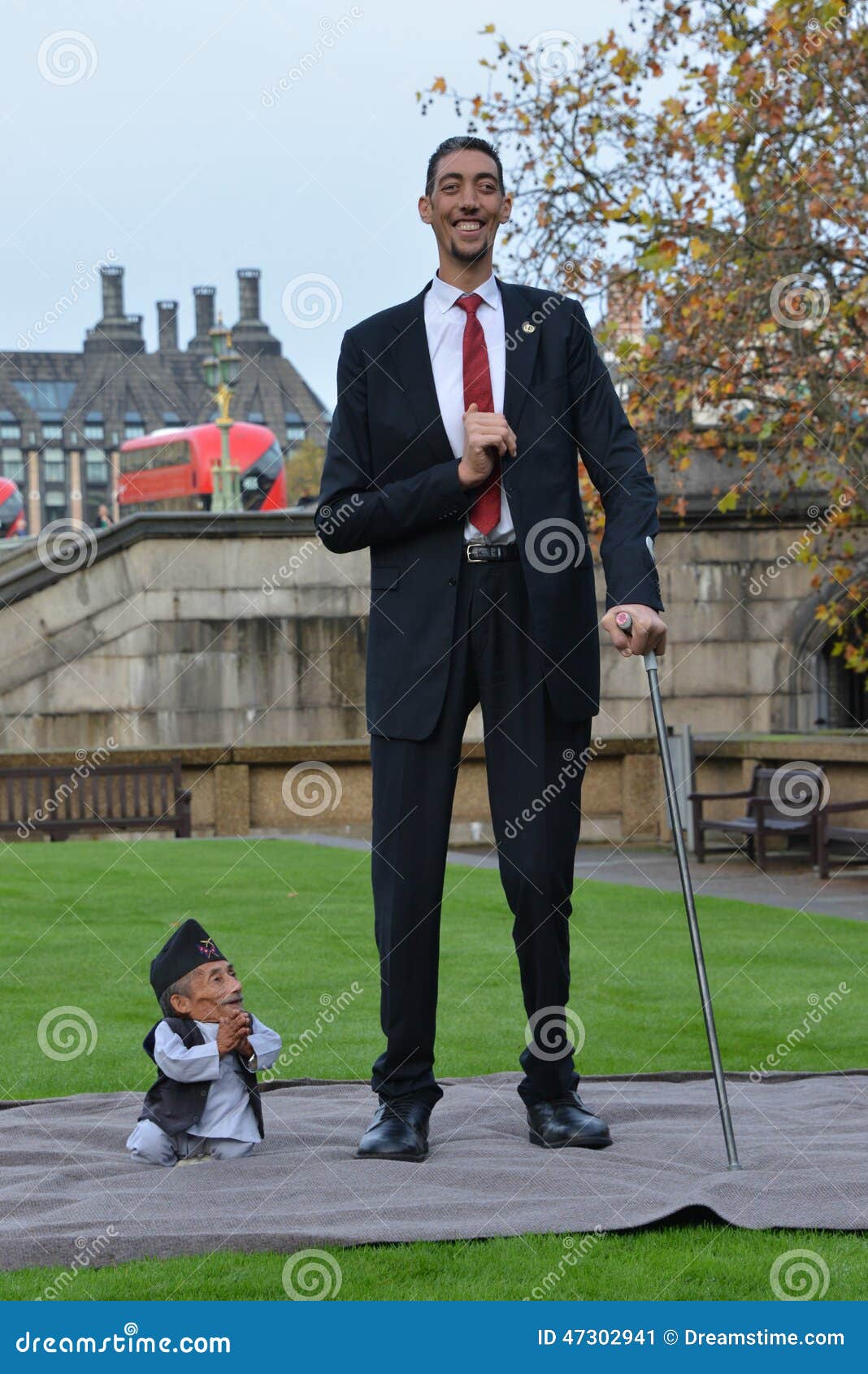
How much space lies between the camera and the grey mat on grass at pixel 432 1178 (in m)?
3.92

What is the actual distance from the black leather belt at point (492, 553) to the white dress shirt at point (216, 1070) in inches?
50.3

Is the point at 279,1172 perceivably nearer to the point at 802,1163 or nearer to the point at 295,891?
the point at 802,1163

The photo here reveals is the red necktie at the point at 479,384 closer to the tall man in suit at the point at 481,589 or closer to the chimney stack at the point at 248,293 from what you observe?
the tall man in suit at the point at 481,589

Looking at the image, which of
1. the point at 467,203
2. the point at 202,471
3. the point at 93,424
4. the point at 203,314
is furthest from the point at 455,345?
the point at 203,314

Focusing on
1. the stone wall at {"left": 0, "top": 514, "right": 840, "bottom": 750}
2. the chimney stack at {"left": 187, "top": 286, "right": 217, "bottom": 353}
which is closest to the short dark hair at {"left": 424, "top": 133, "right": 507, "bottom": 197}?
the stone wall at {"left": 0, "top": 514, "right": 840, "bottom": 750}

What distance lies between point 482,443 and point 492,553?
302 millimetres

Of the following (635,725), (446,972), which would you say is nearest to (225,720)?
(635,725)

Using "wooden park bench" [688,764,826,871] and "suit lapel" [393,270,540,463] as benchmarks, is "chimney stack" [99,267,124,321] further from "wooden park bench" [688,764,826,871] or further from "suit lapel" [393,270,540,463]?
"suit lapel" [393,270,540,463]

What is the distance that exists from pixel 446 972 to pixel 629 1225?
4727 millimetres

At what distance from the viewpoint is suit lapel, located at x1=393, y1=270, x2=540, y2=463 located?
4844 mm

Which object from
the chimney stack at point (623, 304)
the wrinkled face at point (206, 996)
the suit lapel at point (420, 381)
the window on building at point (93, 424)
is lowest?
the wrinkled face at point (206, 996)

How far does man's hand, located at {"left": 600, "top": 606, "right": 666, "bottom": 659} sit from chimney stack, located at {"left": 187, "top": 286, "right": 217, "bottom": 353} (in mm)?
120128

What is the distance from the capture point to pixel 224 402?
37.6 meters

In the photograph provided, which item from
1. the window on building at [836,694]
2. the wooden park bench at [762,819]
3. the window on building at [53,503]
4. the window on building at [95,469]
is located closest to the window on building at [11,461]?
the window on building at [53,503]
